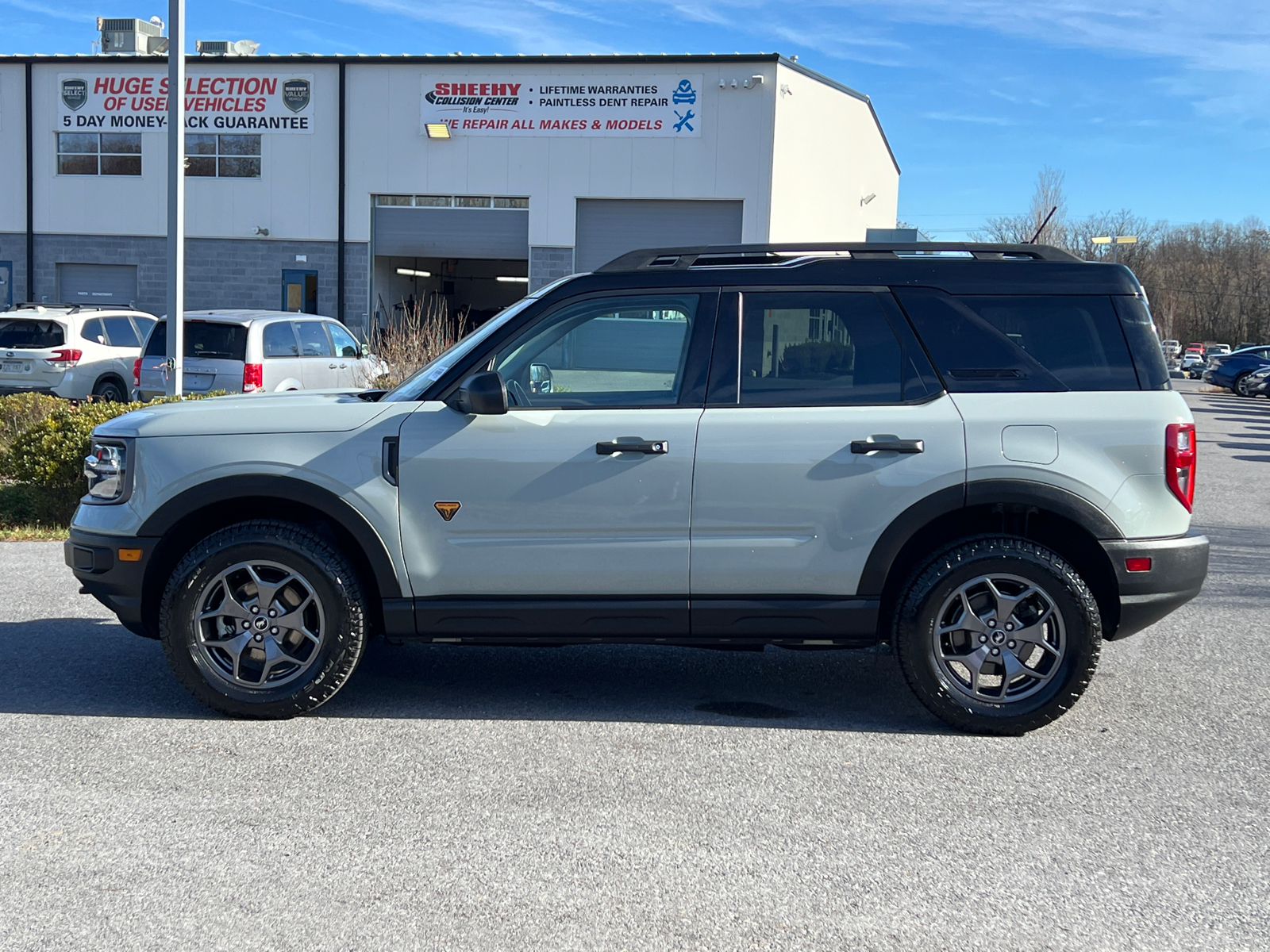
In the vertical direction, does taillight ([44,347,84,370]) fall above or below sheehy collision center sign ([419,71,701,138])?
below

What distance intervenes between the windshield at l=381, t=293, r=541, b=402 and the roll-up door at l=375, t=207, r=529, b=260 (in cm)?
2453

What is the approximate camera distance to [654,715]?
17.2 feet

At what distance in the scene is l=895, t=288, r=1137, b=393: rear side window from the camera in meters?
4.96

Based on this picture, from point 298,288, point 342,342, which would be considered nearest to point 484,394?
point 342,342

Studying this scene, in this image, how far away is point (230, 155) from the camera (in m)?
30.2

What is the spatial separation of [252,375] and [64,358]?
17.5 feet

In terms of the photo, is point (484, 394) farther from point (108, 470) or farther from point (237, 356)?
point (237, 356)

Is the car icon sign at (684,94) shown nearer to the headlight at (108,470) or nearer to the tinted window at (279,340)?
the tinted window at (279,340)

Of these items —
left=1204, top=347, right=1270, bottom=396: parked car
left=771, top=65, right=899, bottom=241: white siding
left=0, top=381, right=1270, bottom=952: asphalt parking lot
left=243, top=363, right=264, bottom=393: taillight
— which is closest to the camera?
left=0, top=381, right=1270, bottom=952: asphalt parking lot

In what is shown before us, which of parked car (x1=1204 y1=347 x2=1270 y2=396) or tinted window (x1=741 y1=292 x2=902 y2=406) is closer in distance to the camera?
tinted window (x1=741 y1=292 x2=902 y2=406)

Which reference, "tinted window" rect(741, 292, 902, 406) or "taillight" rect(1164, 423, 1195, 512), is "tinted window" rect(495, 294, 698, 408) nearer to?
"tinted window" rect(741, 292, 902, 406)

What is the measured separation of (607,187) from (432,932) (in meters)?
26.8

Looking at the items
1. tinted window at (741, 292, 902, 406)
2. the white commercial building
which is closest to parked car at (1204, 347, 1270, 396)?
the white commercial building

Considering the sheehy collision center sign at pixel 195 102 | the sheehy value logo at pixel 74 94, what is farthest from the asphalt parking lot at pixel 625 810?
the sheehy value logo at pixel 74 94
